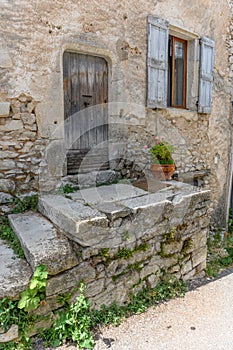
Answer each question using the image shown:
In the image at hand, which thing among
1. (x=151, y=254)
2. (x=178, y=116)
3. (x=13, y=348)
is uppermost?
(x=178, y=116)

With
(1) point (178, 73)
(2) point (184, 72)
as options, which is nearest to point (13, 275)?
(1) point (178, 73)

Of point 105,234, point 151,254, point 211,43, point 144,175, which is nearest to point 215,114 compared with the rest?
point 211,43

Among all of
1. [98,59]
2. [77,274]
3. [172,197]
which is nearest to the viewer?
[77,274]

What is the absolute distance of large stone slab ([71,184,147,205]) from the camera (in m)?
2.72

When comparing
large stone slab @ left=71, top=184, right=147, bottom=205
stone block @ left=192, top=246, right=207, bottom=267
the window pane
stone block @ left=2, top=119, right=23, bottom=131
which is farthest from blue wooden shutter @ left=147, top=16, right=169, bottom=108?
stone block @ left=192, top=246, right=207, bottom=267

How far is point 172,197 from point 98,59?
2.17 metres

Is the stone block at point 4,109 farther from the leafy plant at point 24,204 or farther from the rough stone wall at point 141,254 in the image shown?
the rough stone wall at point 141,254

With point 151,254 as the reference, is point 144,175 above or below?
above

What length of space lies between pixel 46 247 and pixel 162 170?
1.98 metres

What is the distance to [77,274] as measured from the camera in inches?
82.1

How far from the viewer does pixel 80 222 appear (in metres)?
2.04

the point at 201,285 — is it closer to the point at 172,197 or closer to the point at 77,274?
the point at 172,197

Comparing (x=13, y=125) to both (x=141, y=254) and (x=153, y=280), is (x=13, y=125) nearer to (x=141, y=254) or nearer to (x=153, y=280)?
(x=141, y=254)

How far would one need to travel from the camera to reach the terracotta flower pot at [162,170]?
3438mm
